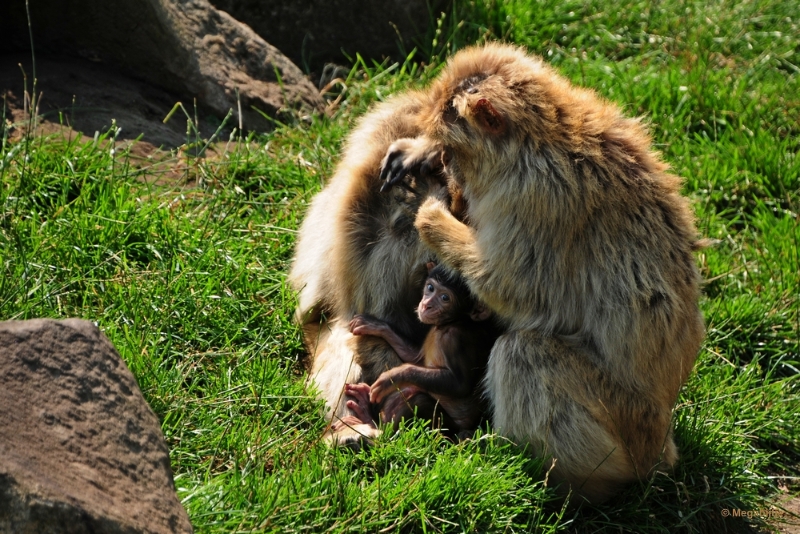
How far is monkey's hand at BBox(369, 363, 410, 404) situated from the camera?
15.4ft

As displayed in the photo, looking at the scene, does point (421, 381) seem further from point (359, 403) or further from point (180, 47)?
point (180, 47)

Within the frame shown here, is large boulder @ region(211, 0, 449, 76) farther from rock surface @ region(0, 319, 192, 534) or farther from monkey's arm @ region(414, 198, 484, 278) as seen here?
rock surface @ region(0, 319, 192, 534)

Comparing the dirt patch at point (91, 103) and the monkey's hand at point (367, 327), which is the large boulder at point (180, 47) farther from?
the monkey's hand at point (367, 327)

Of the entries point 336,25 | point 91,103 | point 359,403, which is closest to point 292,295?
point 359,403

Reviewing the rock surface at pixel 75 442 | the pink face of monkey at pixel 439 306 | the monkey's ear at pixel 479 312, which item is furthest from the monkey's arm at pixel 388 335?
the rock surface at pixel 75 442

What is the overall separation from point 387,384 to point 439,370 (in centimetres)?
27

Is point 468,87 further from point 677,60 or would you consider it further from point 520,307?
point 677,60

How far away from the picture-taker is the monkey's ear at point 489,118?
452 cm

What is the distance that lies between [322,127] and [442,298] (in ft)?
8.39

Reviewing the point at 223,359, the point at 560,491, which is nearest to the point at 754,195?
the point at 560,491

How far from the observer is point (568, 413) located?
4.40 metres

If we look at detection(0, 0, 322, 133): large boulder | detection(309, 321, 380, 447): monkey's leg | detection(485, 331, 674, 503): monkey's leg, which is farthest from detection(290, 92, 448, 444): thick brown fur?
detection(0, 0, 322, 133): large boulder

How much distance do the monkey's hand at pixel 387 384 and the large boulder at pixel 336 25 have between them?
3.71 m

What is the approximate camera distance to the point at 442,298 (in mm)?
4734
